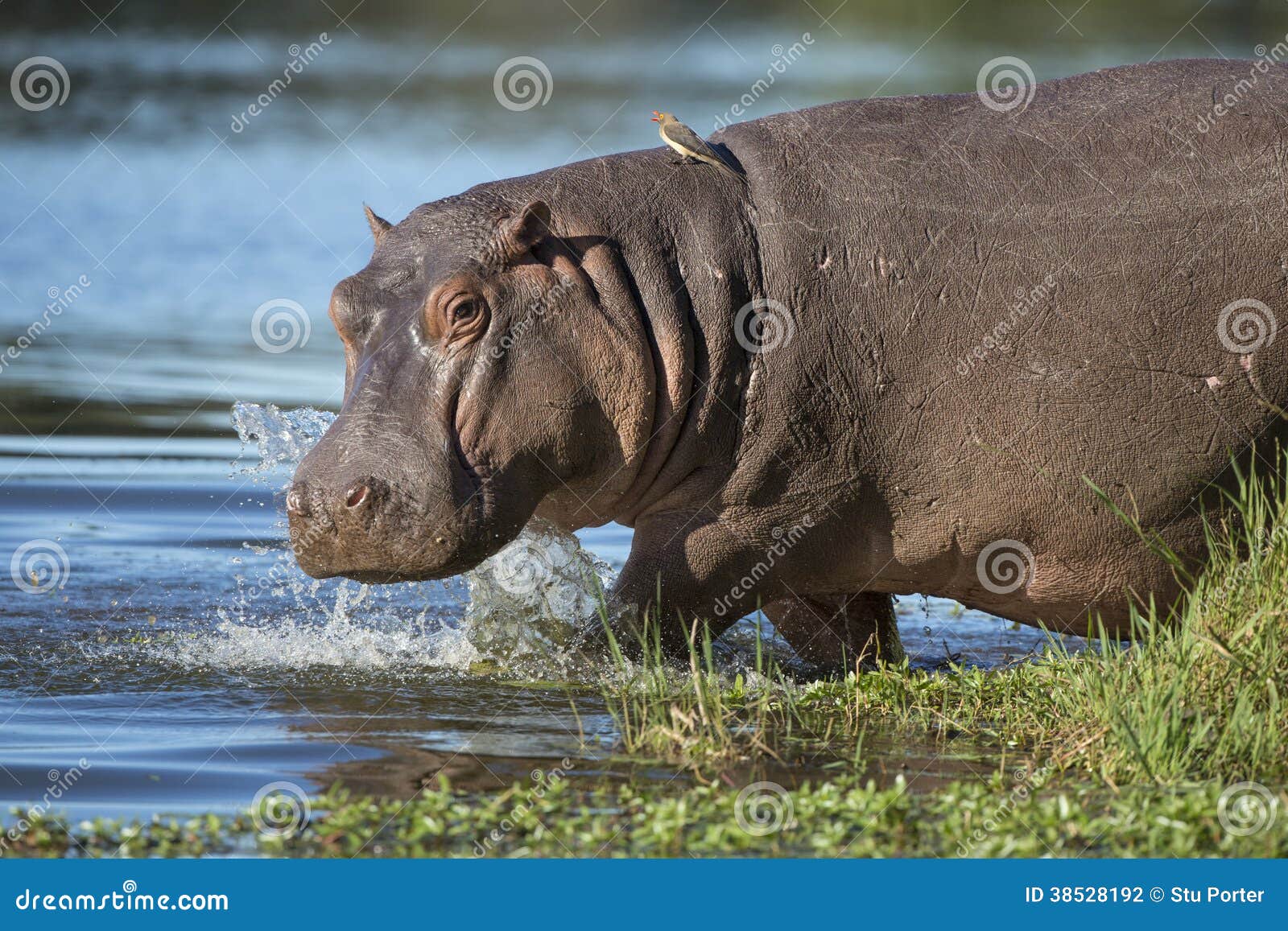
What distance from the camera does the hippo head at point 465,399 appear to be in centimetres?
525

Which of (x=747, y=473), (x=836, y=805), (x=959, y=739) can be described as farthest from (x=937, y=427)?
(x=836, y=805)

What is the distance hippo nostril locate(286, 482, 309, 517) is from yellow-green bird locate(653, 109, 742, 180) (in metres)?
1.58

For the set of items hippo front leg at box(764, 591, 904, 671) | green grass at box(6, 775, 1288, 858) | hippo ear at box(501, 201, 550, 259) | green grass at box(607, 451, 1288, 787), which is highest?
hippo ear at box(501, 201, 550, 259)

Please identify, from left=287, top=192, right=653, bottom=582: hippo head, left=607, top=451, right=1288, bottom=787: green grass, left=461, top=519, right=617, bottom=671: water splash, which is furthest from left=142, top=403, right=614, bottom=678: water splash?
left=287, top=192, right=653, bottom=582: hippo head

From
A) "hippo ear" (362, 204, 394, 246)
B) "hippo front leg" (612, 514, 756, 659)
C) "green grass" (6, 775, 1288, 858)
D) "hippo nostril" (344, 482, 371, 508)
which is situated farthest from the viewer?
"hippo ear" (362, 204, 394, 246)

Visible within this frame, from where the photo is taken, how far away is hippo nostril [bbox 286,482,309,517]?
207 inches

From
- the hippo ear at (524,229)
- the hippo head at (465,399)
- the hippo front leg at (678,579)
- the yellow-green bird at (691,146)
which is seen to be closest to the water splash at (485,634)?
the hippo front leg at (678,579)

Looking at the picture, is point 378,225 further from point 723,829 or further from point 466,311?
point 723,829

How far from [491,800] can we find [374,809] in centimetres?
30

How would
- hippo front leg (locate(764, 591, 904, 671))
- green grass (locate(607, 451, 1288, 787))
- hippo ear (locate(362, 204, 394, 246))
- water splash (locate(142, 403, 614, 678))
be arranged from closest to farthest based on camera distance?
1. green grass (locate(607, 451, 1288, 787))
2. hippo ear (locate(362, 204, 394, 246))
3. water splash (locate(142, 403, 614, 678))
4. hippo front leg (locate(764, 591, 904, 671))

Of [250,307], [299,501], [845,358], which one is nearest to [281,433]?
[299,501]

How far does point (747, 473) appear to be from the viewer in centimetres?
556

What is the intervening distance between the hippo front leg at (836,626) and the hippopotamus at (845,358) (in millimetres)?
592

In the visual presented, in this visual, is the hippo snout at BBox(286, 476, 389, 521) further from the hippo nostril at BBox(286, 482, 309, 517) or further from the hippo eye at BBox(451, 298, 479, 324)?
the hippo eye at BBox(451, 298, 479, 324)
